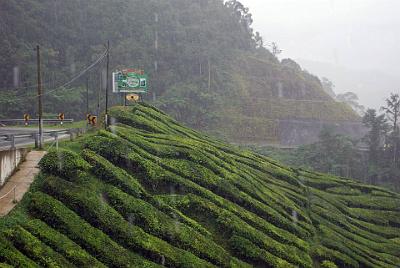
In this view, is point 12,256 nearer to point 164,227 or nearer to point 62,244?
point 62,244

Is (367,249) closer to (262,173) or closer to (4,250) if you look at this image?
(262,173)

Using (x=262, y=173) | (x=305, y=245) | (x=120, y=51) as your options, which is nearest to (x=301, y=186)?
(x=262, y=173)

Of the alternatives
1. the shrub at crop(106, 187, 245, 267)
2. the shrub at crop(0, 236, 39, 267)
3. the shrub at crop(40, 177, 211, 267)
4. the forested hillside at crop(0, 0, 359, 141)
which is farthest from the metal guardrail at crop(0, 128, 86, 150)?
the forested hillside at crop(0, 0, 359, 141)

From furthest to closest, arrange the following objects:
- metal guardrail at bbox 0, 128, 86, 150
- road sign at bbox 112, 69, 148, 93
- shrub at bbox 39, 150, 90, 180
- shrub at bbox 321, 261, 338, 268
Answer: road sign at bbox 112, 69, 148, 93
shrub at bbox 321, 261, 338, 268
metal guardrail at bbox 0, 128, 86, 150
shrub at bbox 39, 150, 90, 180

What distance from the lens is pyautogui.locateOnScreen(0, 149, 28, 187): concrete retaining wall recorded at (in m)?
20.8

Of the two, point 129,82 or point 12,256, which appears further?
point 129,82

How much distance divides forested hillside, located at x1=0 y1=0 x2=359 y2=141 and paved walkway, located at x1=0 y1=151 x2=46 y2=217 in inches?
1998

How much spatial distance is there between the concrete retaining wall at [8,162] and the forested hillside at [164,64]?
5097 cm

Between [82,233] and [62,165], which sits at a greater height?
[62,165]

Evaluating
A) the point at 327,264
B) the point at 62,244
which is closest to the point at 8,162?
the point at 62,244

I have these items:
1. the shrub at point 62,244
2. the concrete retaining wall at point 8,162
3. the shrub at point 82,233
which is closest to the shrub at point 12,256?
the shrub at point 62,244

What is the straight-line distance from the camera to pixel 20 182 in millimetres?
20453

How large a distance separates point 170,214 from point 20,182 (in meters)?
→ 7.84

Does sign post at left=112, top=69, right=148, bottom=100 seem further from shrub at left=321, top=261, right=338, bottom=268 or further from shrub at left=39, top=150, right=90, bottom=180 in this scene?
shrub at left=321, top=261, right=338, bottom=268
